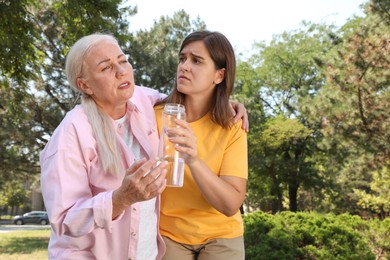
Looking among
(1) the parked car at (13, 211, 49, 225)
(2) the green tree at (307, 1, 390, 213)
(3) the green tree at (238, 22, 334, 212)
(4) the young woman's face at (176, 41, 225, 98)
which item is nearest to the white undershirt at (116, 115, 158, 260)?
(4) the young woman's face at (176, 41, 225, 98)

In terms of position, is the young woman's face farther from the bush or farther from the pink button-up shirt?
the bush

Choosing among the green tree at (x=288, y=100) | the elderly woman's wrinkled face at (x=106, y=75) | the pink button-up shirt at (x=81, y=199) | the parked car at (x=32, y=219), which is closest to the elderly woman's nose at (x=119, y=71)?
the elderly woman's wrinkled face at (x=106, y=75)

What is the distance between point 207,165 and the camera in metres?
2.32

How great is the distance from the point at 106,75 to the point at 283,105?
2834 cm

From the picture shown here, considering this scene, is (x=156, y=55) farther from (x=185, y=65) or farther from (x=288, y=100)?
(x=185, y=65)

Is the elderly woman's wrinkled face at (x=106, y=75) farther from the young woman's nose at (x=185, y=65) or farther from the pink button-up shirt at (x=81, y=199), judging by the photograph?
the young woman's nose at (x=185, y=65)

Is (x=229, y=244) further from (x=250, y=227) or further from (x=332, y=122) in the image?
(x=332, y=122)

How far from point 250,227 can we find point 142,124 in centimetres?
521

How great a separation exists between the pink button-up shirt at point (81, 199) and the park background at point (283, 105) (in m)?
4.52

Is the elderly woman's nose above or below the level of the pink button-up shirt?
above

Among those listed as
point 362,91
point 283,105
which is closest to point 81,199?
point 362,91

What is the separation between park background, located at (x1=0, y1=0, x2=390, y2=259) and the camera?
6.69 metres

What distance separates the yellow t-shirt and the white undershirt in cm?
15

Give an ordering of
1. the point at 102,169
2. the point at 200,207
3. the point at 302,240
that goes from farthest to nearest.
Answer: the point at 302,240 < the point at 200,207 < the point at 102,169
